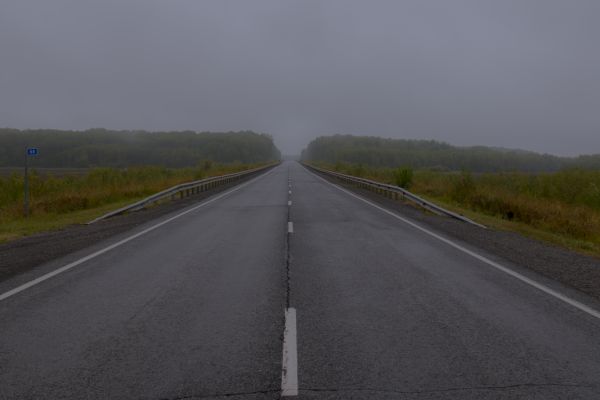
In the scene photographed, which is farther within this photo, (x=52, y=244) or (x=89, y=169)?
(x=89, y=169)

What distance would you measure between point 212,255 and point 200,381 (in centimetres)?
501

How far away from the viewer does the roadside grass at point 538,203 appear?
1293cm

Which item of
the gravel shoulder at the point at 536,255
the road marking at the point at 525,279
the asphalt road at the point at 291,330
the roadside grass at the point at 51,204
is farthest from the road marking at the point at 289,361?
the roadside grass at the point at 51,204

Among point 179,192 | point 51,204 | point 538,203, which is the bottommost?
point 51,204

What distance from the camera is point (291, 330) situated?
4504 millimetres

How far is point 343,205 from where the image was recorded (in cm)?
1866

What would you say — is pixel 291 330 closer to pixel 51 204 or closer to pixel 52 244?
pixel 52 244

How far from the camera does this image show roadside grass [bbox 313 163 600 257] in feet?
42.4

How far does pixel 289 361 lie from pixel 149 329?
168 centimetres

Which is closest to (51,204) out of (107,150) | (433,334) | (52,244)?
(52,244)

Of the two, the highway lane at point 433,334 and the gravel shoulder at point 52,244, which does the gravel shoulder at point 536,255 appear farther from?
the gravel shoulder at point 52,244

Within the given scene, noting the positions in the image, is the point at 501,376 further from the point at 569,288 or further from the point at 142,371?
the point at 569,288

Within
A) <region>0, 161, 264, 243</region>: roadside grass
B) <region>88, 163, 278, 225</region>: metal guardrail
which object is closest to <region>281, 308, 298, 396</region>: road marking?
<region>0, 161, 264, 243</region>: roadside grass

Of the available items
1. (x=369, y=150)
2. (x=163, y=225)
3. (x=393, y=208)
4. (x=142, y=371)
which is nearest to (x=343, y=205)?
(x=393, y=208)
